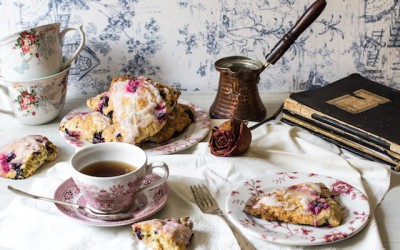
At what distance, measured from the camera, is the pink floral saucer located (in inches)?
37.0

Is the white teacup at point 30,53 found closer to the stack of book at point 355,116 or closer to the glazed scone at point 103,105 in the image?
the glazed scone at point 103,105

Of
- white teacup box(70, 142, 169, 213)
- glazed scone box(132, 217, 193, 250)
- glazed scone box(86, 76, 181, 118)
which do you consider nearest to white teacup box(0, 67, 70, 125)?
glazed scone box(86, 76, 181, 118)

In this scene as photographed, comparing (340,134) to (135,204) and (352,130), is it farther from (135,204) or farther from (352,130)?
(135,204)

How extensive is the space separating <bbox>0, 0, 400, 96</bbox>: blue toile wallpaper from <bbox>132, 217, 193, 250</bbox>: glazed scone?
0.65 metres

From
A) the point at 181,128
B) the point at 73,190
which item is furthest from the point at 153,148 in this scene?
the point at 73,190

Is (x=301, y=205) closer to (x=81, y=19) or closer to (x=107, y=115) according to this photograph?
(x=107, y=115)

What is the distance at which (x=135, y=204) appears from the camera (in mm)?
1002

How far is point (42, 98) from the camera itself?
1.30 m

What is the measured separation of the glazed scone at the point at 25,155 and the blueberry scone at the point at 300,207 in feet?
1.41

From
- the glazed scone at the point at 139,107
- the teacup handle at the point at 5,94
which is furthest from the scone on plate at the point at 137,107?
the teacup handle at the point at 5,94

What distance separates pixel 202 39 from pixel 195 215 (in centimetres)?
61

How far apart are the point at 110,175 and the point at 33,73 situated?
41 centimetres

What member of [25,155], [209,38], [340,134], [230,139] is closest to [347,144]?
[340,134]

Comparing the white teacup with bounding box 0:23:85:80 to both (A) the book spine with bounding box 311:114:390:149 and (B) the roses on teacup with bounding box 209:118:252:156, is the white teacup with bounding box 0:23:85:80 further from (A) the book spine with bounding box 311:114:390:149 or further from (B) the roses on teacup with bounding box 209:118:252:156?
(A) the book spine with bounding box 311:114:390:149
